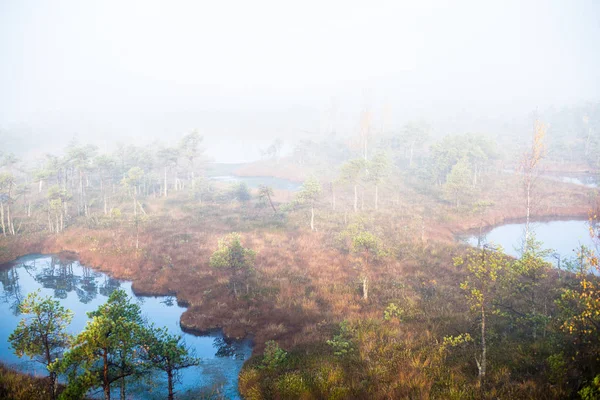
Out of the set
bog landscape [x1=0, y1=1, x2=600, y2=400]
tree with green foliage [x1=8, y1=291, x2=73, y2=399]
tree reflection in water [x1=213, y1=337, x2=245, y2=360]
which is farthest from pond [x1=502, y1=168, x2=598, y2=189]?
tree with green foliage [x1=8, y1=291, x2=73, y2=399]

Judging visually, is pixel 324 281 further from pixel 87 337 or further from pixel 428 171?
pixel 428 171

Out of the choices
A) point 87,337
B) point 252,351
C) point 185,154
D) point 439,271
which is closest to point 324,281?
point 252,351

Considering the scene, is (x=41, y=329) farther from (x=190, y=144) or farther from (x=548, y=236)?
(x=190, y=144)

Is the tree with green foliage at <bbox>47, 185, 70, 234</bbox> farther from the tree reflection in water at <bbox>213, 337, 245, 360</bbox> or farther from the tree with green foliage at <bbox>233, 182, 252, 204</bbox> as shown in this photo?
the tree reflection in water at <bbox>213, 337, 245, 360</bbox>

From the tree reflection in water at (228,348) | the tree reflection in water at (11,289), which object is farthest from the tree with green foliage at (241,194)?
the tree reflection in water at (228,348)

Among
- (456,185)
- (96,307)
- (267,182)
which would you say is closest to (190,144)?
(267,182)

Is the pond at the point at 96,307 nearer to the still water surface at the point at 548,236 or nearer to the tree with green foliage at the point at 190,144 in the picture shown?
Result: the still water surface at the point at 548,236
